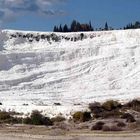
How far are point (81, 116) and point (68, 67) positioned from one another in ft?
75.8

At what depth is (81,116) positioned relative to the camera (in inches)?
1339

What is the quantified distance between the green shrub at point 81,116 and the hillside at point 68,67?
985cm

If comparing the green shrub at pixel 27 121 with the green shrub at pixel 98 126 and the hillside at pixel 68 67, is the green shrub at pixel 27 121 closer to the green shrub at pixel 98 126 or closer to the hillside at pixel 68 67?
the green shrub at pixel 98 126

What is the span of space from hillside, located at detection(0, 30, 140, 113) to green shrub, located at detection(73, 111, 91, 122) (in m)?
9.85

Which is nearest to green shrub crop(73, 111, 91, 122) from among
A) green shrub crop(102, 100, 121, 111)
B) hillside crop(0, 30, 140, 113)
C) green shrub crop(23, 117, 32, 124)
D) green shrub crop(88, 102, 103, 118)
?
green shrub crop(88, 102, 103, 118)

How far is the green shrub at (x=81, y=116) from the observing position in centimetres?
3365

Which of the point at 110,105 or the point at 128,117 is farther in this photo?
the point at 110,105

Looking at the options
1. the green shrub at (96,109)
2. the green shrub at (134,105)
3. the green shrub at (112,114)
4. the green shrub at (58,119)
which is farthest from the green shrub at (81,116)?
the green shrub at (134,105)

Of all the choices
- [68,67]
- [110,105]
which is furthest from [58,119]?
[68,67]

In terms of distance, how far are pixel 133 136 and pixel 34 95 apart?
26531 millimetres

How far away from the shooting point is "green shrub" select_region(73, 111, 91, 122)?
3365 centimetres

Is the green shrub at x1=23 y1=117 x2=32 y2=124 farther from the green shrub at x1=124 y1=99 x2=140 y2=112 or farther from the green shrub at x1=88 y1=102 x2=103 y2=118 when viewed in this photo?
the green shrub at x1=124 y1=99 x2=140 y2=112

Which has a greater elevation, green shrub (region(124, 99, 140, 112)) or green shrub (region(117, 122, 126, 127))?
green shrub (region(124, 99, 140, 112))

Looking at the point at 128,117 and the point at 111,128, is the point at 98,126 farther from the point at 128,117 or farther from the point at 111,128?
the point at 128,117
